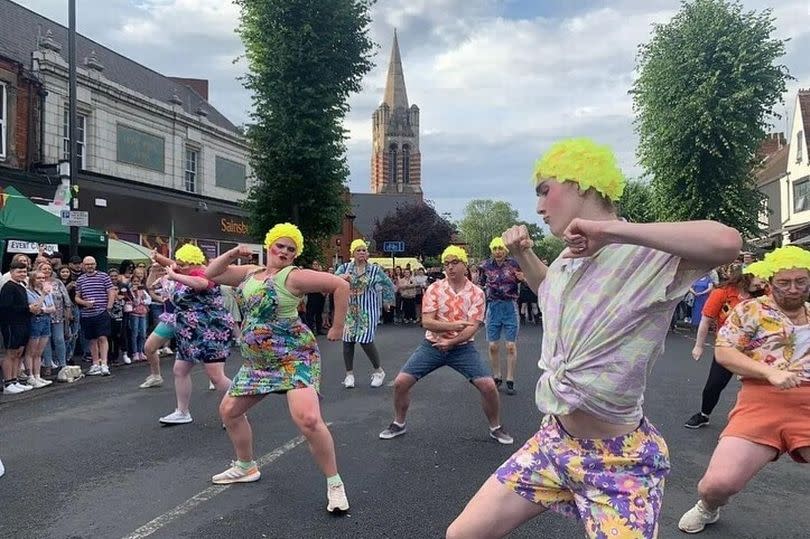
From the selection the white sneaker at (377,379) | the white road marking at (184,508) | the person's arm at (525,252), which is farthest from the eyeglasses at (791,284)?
the white sneaker at (377,379)

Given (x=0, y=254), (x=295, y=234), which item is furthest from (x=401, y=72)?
(x=295, y=234)

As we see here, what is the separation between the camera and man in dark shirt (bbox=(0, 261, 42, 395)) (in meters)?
8.99

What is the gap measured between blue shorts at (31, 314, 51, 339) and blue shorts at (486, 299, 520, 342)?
6.55 metres

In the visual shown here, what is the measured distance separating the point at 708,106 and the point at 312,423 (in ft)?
67.6

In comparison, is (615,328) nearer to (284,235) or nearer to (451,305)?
(284,235)

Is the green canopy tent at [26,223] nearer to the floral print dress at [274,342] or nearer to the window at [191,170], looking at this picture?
the floral print dress at [274,342]

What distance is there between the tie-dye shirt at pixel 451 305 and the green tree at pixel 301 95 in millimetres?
14308

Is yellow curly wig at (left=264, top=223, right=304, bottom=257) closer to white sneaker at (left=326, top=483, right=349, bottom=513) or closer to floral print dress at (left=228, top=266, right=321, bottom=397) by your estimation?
floral print dress at (left=228, top=266, right=321, bottom=397)

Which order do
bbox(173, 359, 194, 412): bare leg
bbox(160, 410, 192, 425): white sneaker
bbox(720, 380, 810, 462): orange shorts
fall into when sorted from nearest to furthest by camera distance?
bbox(720, 380, 810, 462): orange shorts → bbox(173, 359, 194, 412): bare leg → bbox(160, 410, 192, 425): white sneaker

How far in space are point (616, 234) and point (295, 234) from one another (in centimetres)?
310

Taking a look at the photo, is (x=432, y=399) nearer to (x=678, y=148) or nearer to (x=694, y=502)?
(x=694, y=502)

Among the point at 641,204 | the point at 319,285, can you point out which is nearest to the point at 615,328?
the point at 319,285

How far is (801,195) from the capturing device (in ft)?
112

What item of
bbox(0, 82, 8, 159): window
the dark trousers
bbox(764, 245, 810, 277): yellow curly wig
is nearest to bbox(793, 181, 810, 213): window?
the dark trousers
